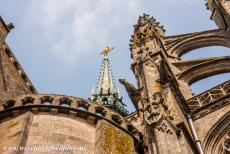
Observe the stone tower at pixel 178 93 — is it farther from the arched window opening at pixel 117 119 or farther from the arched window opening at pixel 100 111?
the arched window opening at pixel 100 111

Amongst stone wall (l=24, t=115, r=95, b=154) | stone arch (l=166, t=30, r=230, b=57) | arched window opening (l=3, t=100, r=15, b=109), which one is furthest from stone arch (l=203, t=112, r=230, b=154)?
stone arch (l=166, t=30, r=230, b=57)

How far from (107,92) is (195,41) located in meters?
11.6

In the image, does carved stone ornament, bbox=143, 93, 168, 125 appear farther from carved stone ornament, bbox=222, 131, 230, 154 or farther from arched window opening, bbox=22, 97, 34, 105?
arched window opening, bbox=22, 97, 34, 105

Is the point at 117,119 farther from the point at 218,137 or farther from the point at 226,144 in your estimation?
the point at 226,144

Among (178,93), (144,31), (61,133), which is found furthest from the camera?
(144,31)

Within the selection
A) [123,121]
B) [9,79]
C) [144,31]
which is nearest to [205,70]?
[144,31]

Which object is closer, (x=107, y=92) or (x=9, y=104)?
(x=9, y=104)

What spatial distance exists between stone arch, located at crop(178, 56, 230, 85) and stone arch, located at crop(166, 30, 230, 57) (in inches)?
84.3

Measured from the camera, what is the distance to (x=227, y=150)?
35.9 feet

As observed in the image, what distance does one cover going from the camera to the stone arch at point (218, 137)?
11047 mm

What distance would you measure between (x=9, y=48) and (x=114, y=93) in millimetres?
13146

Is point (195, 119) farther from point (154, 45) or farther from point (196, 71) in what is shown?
point (154, 45)

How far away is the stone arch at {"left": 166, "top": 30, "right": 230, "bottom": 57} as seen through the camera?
711 inches

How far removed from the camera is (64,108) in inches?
417
